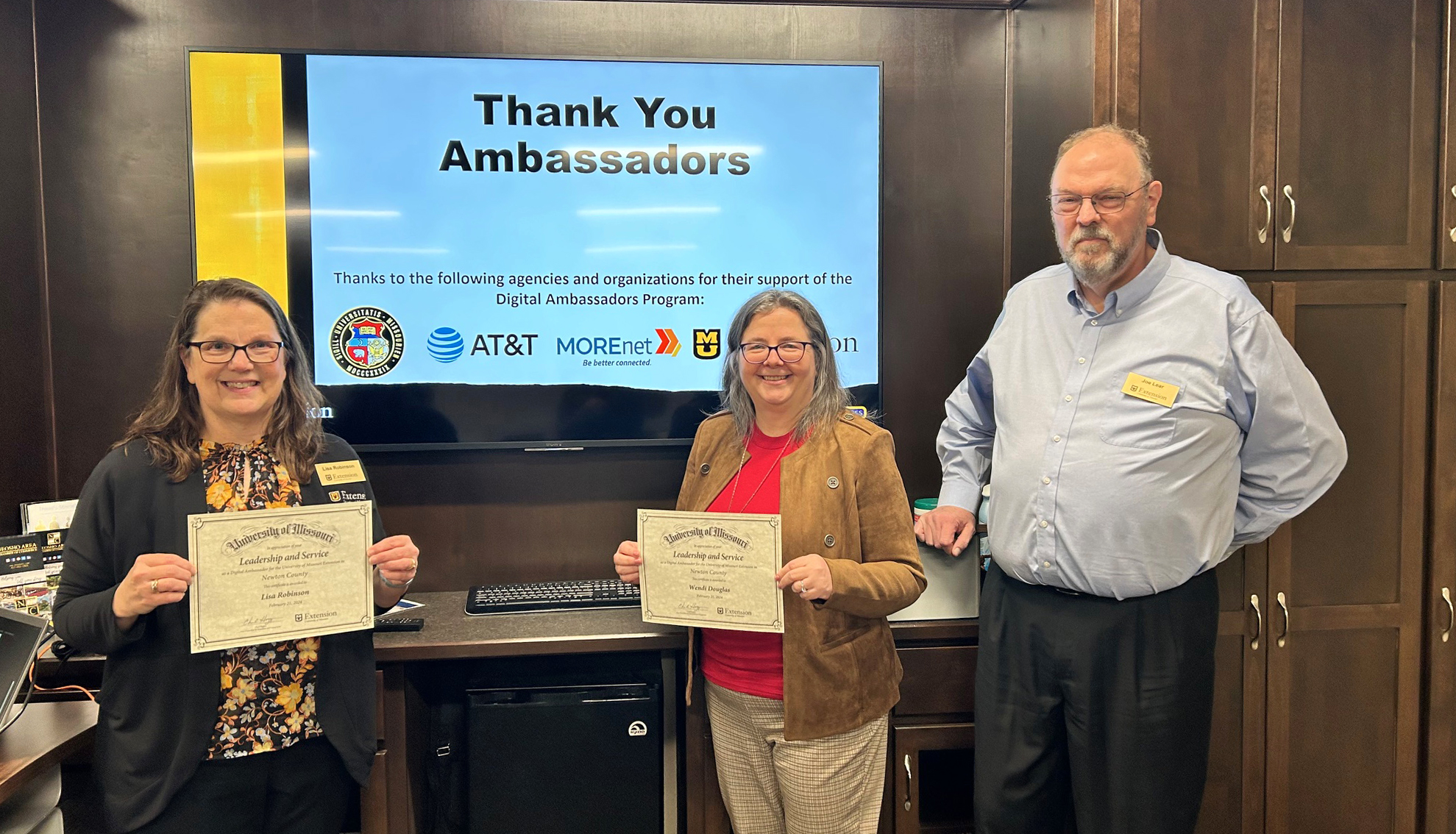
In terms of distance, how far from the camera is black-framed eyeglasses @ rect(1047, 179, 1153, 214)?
5.69ft

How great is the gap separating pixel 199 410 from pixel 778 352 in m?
1.08

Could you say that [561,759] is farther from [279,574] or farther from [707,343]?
[707,343]

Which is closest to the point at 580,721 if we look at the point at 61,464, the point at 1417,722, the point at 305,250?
the point at 305,250

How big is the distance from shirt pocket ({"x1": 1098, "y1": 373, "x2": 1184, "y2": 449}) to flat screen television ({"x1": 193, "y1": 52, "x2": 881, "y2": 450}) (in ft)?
2.73

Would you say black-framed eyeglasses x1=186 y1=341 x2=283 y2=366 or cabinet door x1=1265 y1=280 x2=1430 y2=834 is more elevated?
black-framed eyeglasses x1=186 y1=341 x2=283 y2=366

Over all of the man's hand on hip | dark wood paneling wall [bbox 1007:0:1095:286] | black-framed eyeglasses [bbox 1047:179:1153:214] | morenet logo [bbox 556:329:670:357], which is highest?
dark wood paneling wall [bbox 1007:0:1095:286]

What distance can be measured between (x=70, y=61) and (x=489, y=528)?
5.57ft

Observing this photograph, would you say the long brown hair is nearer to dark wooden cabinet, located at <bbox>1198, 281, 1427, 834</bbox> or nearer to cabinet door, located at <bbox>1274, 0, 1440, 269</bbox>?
dark wooden cabinet, located at <bbox>1198, 281, 1427, 834</bbox>

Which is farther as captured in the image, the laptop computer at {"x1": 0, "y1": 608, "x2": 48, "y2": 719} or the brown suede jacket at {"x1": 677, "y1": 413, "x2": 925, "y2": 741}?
the brown suede jacket at {"x1": 677, "y1": 413, "x2": 925, "y2": 741}

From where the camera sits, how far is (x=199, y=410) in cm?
155

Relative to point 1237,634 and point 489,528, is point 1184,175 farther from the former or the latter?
point 489,528

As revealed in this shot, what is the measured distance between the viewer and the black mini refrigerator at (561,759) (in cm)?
208

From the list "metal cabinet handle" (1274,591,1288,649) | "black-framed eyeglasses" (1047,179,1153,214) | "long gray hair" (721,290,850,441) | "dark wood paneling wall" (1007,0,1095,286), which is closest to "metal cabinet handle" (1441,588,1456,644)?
"metal cabinet handle" (1274,591,1288,649)

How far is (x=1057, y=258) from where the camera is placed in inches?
90.1
